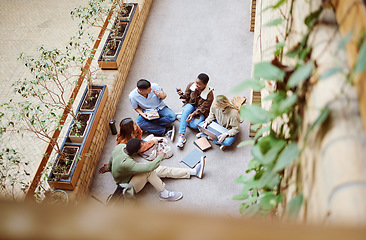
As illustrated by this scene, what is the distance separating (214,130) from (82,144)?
1968 mm

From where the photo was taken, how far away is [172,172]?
487 centimetres

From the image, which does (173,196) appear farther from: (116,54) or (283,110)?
(283,110)

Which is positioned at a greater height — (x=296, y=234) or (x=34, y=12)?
(x=34, y=12)

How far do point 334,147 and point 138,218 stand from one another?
1.11m

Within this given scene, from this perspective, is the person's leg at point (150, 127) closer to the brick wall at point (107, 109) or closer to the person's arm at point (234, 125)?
the brick wall at point (107, 109)

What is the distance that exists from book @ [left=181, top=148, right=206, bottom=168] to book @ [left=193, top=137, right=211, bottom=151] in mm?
71

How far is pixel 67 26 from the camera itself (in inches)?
316

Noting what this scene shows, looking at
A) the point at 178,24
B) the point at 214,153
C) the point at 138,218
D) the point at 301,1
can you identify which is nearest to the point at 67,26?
the point at 178,24

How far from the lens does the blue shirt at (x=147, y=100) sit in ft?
17.5

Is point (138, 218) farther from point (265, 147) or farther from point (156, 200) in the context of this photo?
point (156, 200)

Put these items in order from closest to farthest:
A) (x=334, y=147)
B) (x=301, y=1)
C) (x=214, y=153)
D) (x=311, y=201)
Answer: (x=334, y=147), (x=311, y=201), (x=301, y=1), (x=214, y=153)

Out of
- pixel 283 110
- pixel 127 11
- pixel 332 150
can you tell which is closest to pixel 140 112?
pixel 127 11

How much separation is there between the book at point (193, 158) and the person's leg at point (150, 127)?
0.65 m

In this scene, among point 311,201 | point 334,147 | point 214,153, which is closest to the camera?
point 334,147
